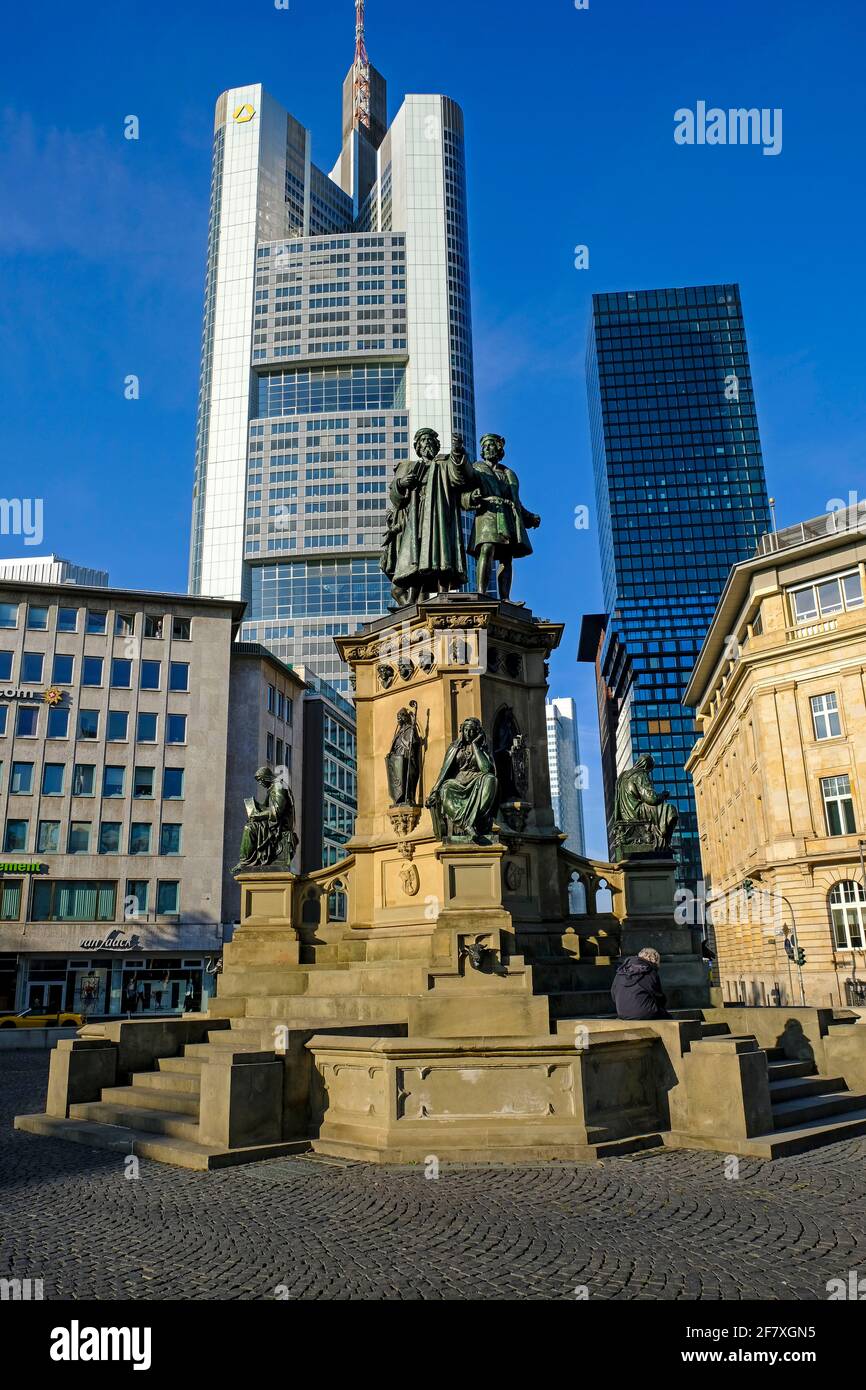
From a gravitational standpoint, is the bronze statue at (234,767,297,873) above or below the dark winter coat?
above

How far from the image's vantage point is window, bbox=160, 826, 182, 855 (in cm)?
5334

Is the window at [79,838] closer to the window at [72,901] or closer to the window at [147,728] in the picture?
the window at [72,901]

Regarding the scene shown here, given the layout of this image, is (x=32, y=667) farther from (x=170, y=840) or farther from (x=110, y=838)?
(x=170, y=840)

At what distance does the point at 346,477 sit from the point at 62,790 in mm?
96141

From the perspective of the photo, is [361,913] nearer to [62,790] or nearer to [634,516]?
[62,790]

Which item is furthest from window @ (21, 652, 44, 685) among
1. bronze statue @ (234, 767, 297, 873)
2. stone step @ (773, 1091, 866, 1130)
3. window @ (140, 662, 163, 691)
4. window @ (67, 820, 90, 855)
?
stone step @ (773, 1091, 866, 1130)

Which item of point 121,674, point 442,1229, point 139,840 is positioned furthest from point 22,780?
point 442,1229

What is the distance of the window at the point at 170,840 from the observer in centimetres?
5334

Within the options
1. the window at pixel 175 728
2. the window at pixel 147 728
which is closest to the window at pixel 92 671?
the window at pixel 147 728

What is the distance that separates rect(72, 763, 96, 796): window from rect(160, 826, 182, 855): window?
172 inches

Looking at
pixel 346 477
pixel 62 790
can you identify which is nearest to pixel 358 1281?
pixel 62 790

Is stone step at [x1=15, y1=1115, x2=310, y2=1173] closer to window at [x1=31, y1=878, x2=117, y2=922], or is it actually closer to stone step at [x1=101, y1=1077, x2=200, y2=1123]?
stone step at [x1=101, y1=1077, x2=200, y2=1123]

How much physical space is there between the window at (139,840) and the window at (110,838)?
0.66m
